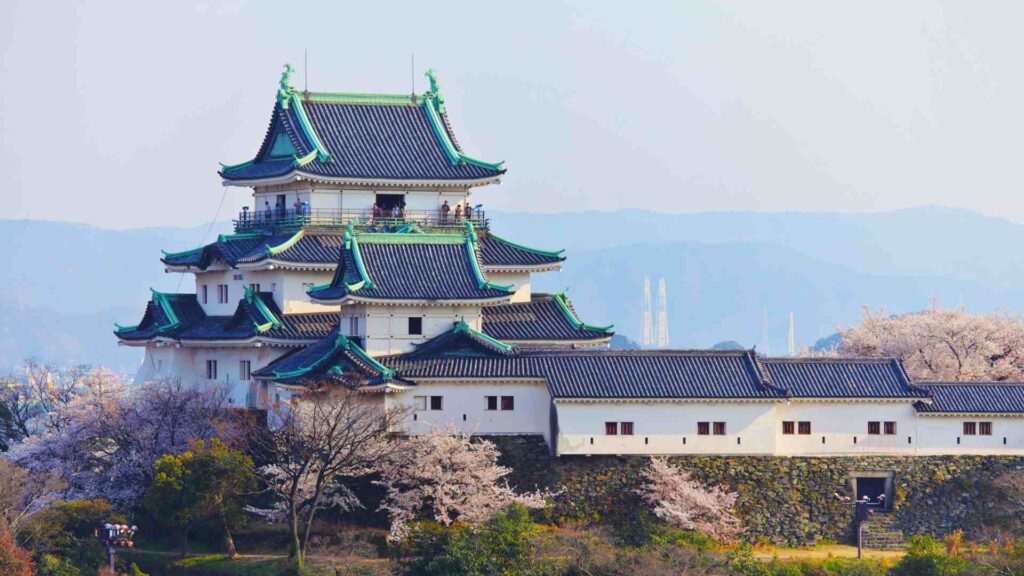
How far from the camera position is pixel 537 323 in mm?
57844

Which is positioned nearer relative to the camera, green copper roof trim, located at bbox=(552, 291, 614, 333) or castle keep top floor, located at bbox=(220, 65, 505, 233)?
green copper roof trim, located at bbox=(552, 291, 614, 333)

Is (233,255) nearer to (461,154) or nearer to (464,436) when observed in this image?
(461,154)

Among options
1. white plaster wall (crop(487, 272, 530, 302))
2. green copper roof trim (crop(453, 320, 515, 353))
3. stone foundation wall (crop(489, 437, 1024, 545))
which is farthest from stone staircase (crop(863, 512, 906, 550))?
white plaster wall (crop(487, 272, 530, 302))

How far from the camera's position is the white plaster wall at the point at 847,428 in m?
53.5

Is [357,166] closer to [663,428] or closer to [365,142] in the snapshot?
[365,142]

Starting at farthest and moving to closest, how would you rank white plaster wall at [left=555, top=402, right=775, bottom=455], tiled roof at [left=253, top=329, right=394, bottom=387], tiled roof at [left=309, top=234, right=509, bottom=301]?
tiled roof at [left=309, top=234, right=509, bottom=301] < white plaster wall at [left=555, top=402, right=775, bottom=455] < tiled roof at [left=253, top=329, right=394, bottom=387]

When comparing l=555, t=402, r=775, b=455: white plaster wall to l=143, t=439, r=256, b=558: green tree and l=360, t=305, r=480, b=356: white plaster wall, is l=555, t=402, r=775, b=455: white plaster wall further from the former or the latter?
l=143, t=439, r=256, b=558: green tree

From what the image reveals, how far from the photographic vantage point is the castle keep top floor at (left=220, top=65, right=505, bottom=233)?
6034 cm

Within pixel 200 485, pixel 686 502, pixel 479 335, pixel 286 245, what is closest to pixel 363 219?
pixel 286 245

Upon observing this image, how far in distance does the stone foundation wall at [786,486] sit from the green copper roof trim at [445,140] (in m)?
11.2

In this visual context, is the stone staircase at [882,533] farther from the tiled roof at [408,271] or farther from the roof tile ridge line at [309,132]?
the roof tile ridge line at [309,132]

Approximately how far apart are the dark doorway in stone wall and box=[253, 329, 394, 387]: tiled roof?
488 inches

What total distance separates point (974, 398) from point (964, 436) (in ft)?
3.52

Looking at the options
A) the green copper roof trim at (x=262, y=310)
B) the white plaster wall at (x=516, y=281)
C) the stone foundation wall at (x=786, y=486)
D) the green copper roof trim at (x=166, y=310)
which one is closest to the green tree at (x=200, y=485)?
the stone foundation wall at (x=786, y=486)
